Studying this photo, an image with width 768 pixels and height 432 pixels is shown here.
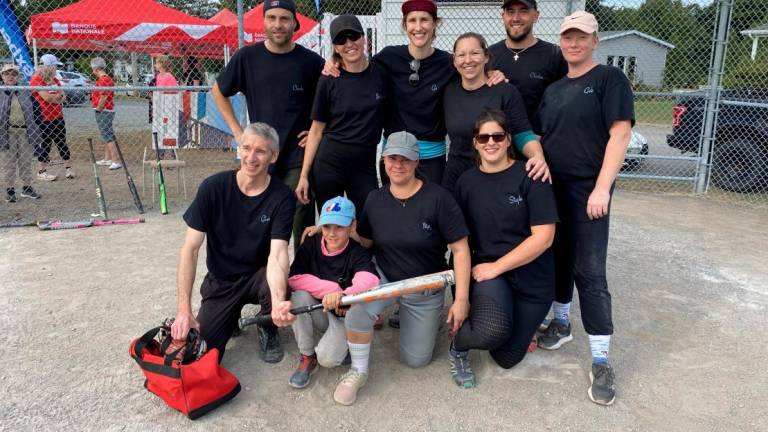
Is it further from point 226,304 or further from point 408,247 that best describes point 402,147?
point 226,304

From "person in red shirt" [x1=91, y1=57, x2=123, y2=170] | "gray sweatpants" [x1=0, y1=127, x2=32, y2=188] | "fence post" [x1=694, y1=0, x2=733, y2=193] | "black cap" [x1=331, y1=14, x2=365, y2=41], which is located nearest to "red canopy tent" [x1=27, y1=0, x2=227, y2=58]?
"person in red shirt" [x1=91, y1=57, x2=123, y2=170]

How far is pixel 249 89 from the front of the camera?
3883 millimetres

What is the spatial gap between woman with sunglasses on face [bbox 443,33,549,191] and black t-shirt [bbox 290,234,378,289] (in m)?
0.82

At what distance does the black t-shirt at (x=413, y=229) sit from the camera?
308 centimetres

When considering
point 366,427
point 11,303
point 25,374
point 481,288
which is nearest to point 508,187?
point 481,288

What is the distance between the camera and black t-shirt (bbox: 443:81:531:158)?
321 centimetres

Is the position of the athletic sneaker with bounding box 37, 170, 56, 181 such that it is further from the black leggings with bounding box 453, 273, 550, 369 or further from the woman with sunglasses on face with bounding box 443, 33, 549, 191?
the black leggings with bounding box 453, 273, 550, 369

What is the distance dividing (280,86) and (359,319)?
1.72 meters

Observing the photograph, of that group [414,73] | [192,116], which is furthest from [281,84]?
[192,116]

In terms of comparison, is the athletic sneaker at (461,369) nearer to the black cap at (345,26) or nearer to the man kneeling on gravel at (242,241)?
the man kneeling on gravel at (242,241)

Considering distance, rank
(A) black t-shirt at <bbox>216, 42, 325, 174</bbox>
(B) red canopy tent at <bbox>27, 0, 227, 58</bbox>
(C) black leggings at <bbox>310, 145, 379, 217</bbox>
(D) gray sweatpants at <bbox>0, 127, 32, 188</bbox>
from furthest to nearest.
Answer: (B) red canopy tent at <bbox>27, 0, 227, 58</bbox> → (D) gray sweatpants at <bbox>0, 127, 32, 188</bbox> → (A) black t-shirt at <bbox>216, 42, 325, 174</bbox> → (C) black leggings at <bbox>310, 145, 379, 217</bbox>

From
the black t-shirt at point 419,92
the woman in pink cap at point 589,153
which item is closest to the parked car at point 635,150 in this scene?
the black t-shirt at point 419,92

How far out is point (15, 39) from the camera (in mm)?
10836

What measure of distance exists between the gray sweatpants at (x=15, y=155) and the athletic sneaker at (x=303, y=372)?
577cm
